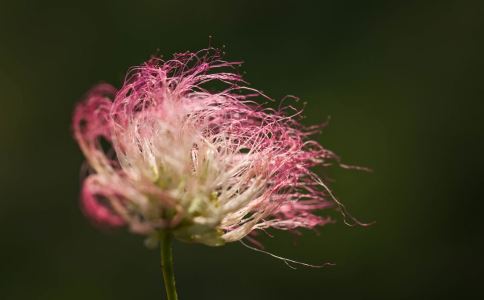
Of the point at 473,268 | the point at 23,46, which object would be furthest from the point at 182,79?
the point at 23,46

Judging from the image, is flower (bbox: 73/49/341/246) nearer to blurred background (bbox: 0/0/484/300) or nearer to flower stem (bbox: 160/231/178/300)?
flower stem (bbox: 160/231/178/300)

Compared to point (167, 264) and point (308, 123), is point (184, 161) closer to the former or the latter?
point (167, 264)

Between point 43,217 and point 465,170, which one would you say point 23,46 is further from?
point 465,170

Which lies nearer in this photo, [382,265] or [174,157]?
[174,157]

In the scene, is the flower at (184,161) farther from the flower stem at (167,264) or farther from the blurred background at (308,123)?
the blurred background at (308,123)

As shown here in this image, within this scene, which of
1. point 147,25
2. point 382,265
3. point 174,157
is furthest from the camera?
point 147,25

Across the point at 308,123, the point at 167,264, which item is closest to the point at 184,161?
the point at 167,264

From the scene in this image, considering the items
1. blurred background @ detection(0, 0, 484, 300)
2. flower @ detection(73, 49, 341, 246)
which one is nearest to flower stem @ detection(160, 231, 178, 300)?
flower @ detection(73, 49, 341, 246)
